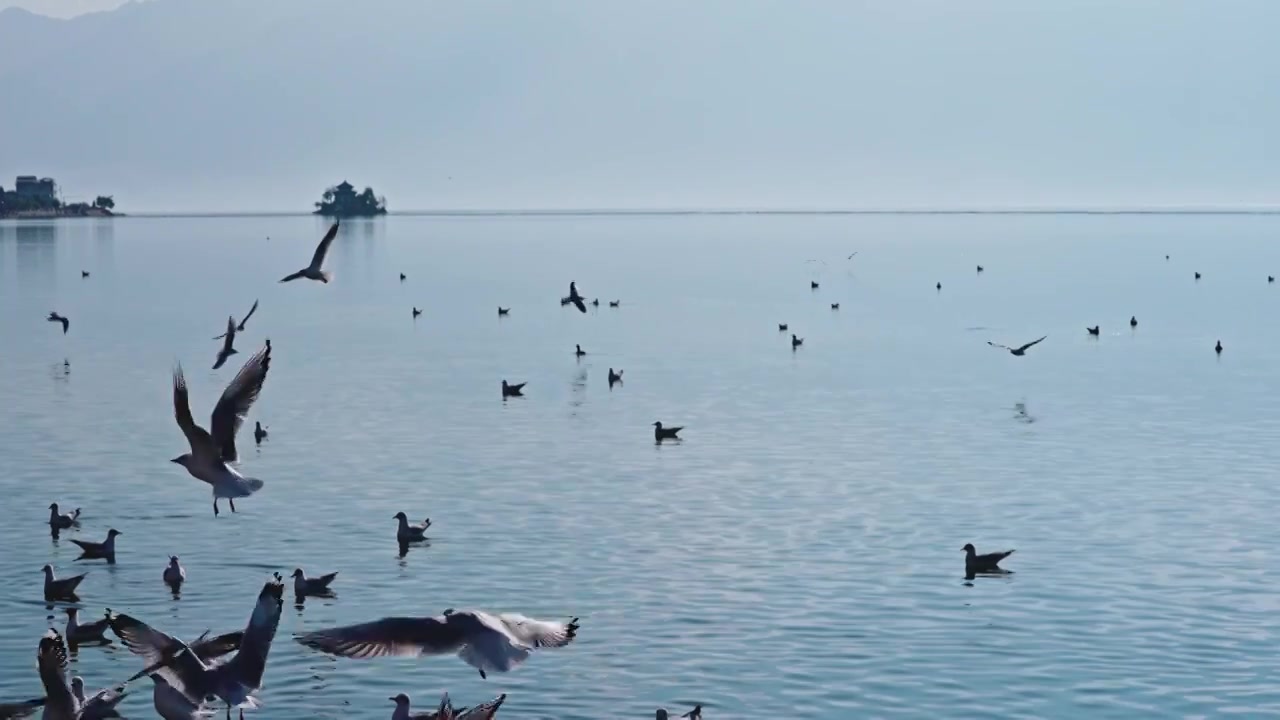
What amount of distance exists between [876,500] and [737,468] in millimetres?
5810

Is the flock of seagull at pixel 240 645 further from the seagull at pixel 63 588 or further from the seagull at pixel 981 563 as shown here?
the seagull at pixel 981 563

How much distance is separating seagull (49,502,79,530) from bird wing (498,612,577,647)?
68.4 ft

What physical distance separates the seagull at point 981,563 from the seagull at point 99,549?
657 inches

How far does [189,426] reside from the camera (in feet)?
86.6

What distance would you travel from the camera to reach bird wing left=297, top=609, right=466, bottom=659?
21.0 meters

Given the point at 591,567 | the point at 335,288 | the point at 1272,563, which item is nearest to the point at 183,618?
the point at 591,567

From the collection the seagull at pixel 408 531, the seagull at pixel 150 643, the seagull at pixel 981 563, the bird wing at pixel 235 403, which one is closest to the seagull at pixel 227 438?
the bird wing at pixel 235 403

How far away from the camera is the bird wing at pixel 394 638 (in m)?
21.0

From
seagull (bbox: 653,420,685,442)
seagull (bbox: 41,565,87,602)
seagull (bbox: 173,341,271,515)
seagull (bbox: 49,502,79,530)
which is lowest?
seagull (bbox: 41,565,87,602)

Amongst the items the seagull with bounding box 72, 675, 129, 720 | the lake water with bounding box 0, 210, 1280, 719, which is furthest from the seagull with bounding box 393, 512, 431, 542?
the seagull with bounding box 72, 675, 129, 720

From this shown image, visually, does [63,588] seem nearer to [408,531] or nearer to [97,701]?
[408,531]

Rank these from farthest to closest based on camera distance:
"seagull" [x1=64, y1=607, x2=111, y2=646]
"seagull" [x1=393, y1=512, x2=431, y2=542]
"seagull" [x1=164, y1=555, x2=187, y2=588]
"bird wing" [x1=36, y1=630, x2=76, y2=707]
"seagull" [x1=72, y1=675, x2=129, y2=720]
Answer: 1. "seagull" [x1=393, y1=512, x2=431, y2=542]
2. "seagull" [x1=164, y1=555, x2=187, y2=588]
3. "seagull" [x1=64, y1=607, x2=111, y2=646]
4. "seagull" [x1=72, y1=675, x2=129, y2=720]
5. "bird wing" [x1=36, y1=630, x2=76, y2=707]

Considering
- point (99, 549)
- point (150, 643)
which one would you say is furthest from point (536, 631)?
point (99, 549)

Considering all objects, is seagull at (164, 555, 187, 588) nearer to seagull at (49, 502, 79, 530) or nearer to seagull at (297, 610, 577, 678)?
seagull at (49, 502, 79, 530)
